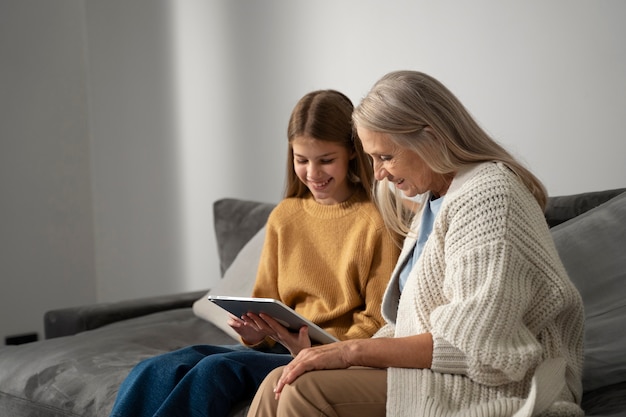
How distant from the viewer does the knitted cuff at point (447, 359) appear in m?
1.69

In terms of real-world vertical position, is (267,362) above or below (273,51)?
below

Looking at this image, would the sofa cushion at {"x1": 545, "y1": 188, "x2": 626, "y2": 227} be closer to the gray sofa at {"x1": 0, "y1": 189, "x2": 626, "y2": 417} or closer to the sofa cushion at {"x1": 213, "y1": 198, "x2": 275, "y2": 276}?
the gray sofa at {"x1": 0, "y1": 189, "x2": 626, "y2": 417}

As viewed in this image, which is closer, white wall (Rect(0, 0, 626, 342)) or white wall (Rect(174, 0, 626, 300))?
white wall (Rect(174, 0, 626, 300))

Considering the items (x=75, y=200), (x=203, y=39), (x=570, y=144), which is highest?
(x=203, y=39)

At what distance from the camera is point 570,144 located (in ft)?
8.89

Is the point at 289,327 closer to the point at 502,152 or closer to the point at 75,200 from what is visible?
the point at 502,152

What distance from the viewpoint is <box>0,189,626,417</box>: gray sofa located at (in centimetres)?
195

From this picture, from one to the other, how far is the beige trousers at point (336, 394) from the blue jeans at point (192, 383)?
37cm

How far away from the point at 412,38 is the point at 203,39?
1.22 metres

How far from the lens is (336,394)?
5.62 ft

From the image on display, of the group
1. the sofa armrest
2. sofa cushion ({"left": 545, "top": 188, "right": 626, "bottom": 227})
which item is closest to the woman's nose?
sofa cushion ({"left": 545, "top": 188, "right": 626, "bottom": 227})

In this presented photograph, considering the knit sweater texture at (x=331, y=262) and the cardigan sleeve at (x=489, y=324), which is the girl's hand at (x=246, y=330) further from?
the cardigan sleeve at (x=489, y=324)

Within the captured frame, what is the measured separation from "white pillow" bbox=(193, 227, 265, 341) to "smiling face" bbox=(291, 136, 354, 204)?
536mm

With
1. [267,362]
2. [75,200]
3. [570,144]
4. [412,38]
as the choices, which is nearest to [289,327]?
[267,362]
